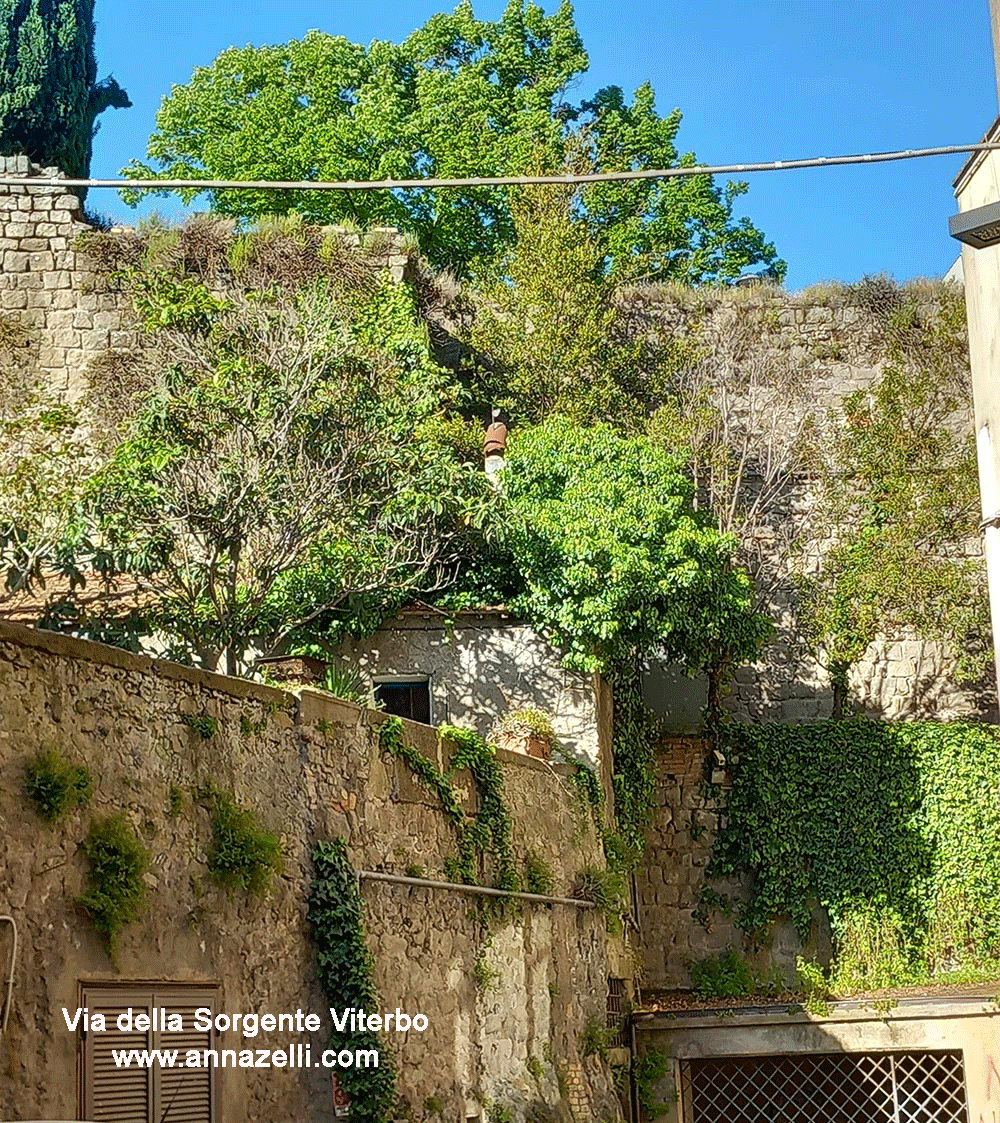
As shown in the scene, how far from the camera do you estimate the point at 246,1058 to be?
8953mm

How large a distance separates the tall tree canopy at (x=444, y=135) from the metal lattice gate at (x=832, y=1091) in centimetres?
1278

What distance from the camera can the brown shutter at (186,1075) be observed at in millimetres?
8219

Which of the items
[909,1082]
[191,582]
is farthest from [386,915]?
[909,1082]

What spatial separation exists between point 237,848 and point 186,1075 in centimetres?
125

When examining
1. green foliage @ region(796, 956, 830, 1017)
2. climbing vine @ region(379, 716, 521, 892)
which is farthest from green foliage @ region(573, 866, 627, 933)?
green foliage @ region(796, 956, 830, 1017)

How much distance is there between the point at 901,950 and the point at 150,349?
1108cm

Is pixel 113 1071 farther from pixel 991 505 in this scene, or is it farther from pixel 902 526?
pixel 902 526

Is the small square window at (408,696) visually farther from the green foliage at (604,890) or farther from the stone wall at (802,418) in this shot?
the stone wall at (802,418)

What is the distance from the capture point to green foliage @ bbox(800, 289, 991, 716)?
1944 centimetres

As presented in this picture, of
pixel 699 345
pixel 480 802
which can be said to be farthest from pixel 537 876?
pixel 699 345

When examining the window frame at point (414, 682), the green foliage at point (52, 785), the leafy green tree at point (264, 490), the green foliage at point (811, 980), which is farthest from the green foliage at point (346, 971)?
the green foliage at point (811, 980)

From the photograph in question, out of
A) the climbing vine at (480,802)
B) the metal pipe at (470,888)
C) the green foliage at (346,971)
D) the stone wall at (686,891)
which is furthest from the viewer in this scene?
the stone wall at (686,891)

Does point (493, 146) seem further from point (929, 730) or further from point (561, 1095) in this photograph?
point (561, 1095)

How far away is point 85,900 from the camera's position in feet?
25.2
